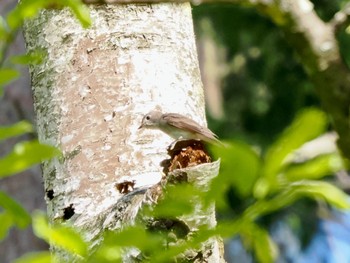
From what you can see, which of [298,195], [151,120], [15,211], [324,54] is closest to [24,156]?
[15,211]

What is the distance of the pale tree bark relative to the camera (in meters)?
1.82

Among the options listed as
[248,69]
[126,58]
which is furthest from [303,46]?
[248,69]

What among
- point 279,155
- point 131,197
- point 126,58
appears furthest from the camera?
point 126,58

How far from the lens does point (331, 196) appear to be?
0.86 metres

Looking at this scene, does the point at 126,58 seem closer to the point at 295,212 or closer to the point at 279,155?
the point at 279,155

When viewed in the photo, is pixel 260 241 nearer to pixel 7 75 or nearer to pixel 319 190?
pixel 319 190

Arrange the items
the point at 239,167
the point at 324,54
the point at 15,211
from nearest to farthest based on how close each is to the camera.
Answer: the point at 239,167, the point at 15,211, the point at 324,54

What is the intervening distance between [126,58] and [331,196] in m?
1.12

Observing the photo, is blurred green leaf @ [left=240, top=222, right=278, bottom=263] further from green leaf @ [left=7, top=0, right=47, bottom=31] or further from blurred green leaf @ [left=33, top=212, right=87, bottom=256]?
green leaf @ [left=7, top=0, right=47, bottom=31]

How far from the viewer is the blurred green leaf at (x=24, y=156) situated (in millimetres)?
914

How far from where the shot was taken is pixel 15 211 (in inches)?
36.8

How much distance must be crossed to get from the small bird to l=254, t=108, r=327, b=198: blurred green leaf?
2.90ft

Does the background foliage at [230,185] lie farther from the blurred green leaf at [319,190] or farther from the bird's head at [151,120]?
the bird's head at [151,120]

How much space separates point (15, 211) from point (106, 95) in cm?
98
